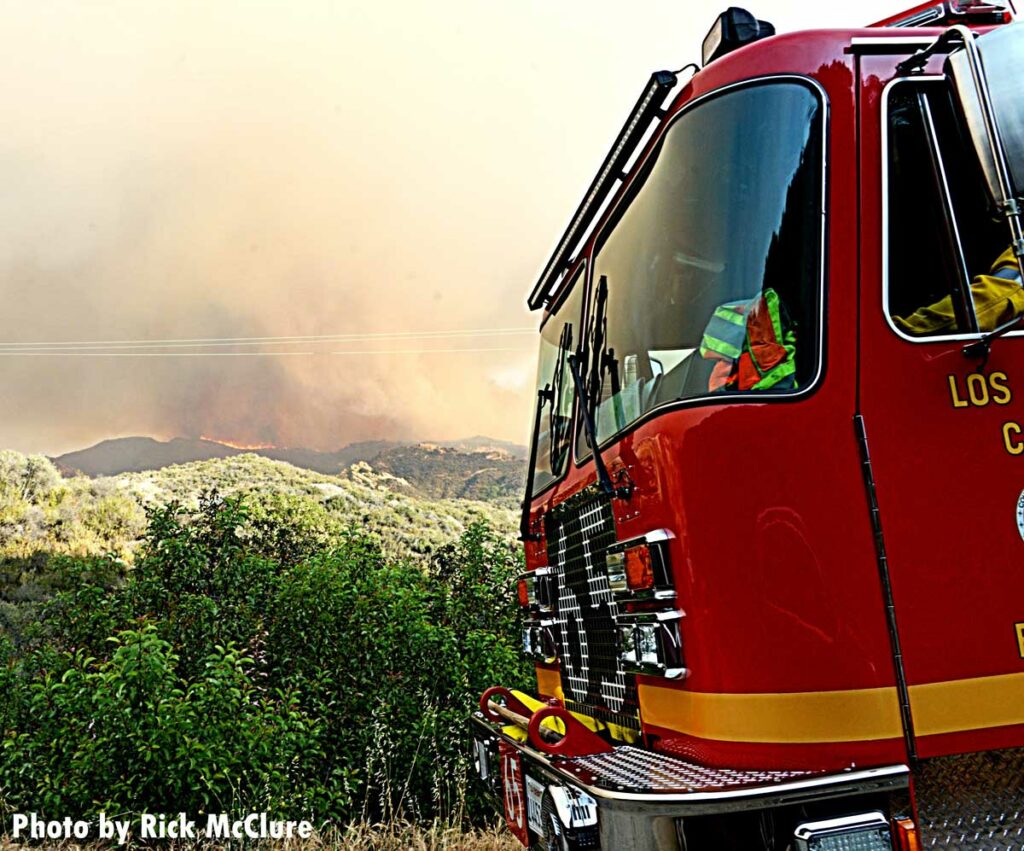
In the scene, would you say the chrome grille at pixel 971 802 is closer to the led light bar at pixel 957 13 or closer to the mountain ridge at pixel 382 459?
the led light bar at pixel 957 13

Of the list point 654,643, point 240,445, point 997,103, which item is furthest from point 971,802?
point 240,445

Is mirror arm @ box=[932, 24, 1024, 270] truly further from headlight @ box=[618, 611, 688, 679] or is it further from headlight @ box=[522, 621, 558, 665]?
headlight @ box=[522, 621, 558, 665]

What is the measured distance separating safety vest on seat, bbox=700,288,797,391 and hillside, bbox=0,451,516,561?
37.1ft

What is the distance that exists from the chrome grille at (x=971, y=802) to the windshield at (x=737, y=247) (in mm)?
959

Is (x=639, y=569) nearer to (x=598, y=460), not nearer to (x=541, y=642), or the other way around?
(x=598, y=460)

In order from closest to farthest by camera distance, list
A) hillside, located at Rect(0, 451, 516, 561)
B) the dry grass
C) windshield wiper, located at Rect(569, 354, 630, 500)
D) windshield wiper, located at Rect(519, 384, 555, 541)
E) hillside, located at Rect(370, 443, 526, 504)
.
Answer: windshield wiper, located at Rect(569, 354, 630, 500) < windshield wiper, located at Rect(519, 384, 555, 541) < the dry grass < hillside, located at Rect(0, 451, 516, 561) < hillside, located at Rect(370, 443, 526, 504)

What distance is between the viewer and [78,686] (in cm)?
567

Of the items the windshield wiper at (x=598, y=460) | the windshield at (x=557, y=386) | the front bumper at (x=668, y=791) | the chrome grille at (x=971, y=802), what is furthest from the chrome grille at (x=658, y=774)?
the windshield at (x=557, y=386)

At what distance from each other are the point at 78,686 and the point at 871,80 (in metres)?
5.22

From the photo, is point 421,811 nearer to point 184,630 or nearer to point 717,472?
point 184,630

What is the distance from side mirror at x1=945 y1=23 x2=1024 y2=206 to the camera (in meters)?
2.16

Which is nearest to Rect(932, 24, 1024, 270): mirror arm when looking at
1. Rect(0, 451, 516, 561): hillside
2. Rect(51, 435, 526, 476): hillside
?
Rect(0, 451, 516, 561): hillside

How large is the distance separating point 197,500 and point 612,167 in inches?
682

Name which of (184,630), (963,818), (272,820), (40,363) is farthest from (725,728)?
(40,363)
